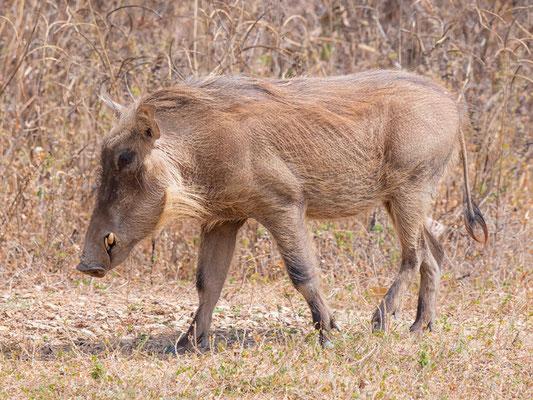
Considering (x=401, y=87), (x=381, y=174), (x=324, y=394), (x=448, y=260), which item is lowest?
(x=448, y=260)

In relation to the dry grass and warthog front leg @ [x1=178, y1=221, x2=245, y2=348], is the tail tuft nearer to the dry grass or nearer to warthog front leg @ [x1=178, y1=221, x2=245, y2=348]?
the dry grass

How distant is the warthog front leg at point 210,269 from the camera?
4586 millimetres

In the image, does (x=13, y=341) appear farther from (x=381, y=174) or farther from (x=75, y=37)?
(x=75, y=37)

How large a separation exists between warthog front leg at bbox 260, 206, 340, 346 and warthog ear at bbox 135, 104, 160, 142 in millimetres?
736

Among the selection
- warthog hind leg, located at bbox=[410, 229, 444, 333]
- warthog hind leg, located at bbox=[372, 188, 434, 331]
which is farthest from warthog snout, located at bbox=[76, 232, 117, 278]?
warthog hind leg, located at bbox=[410, 229, 444, 333]

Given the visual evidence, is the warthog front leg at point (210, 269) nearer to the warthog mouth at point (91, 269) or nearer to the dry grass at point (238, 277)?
the dry grass at point (238, 277)

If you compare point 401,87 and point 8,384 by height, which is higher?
point 401,87

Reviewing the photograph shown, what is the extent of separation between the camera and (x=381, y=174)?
4.61 m

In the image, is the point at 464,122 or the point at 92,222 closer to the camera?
the point at 92,222

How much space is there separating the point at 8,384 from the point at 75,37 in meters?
4.10

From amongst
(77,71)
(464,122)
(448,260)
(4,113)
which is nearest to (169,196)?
(464,122)

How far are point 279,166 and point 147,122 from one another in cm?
71

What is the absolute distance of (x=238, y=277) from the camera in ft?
18.9

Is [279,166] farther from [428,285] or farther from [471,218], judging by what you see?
[471,218]
